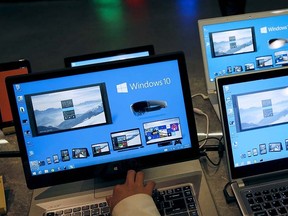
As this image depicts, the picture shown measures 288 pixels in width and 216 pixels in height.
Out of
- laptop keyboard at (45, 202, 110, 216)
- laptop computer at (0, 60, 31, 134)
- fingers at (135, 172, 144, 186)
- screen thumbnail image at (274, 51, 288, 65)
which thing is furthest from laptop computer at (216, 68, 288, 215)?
laptop computer at (0, 60, 31, 134)

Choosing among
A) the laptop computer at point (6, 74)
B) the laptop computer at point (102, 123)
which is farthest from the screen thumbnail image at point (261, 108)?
the laptop computer at point (6, 74)

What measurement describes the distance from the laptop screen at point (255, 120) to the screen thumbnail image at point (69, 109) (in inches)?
11.5

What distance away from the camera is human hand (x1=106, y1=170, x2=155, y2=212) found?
35.2 inches

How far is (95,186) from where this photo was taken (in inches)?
40.3

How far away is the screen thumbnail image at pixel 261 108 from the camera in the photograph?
3.04 feet

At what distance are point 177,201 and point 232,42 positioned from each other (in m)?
0.61

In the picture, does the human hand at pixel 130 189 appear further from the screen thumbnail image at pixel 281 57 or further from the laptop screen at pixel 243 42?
the screen thumbnail image at pixel 281 57

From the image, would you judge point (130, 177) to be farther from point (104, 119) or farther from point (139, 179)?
point (104, 119)

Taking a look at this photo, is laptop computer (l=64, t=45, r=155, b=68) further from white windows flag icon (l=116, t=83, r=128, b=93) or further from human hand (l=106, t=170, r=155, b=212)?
human hand (l=106, t=170, r=155, b=212)

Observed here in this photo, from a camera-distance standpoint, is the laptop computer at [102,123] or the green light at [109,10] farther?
the green light at [109,10]


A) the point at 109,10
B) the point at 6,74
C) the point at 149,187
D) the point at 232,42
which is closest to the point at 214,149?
the point at 149,187

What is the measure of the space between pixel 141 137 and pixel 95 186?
0.61 feet

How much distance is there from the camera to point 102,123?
96 cm

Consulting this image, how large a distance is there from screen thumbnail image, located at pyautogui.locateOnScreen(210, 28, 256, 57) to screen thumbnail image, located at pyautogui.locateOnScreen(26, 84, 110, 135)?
0.51 meters
